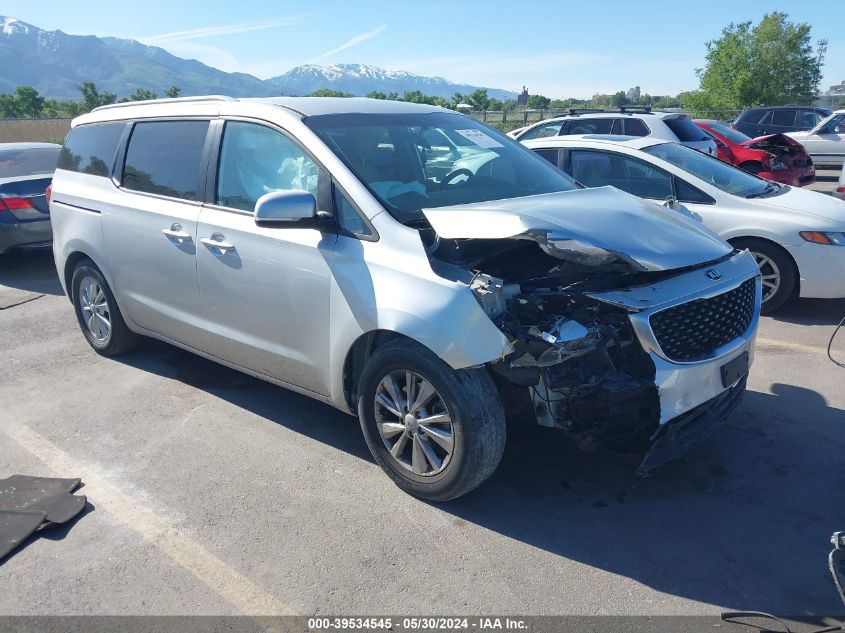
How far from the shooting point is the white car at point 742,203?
6043 mm

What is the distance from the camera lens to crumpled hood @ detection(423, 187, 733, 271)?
3170 mm

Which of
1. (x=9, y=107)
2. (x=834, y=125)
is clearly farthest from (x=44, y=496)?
(x=9, y=107)

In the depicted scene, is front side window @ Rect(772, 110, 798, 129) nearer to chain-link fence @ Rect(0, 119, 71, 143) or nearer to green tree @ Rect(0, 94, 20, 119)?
chain-link fence @ Rect(0, 119, 71, 143)

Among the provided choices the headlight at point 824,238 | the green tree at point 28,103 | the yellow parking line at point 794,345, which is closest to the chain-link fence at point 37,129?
the headlight at point 824,238

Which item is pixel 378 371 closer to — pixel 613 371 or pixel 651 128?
pixel 613 371

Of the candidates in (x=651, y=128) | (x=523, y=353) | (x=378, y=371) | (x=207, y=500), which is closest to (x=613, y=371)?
(x=523, y=353)

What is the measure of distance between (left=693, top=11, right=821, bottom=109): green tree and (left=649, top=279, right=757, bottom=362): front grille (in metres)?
41.1

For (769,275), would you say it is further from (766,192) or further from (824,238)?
(766,192)

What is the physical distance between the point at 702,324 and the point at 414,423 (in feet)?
4.86

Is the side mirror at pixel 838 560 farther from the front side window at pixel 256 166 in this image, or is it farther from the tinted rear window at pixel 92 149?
the tinted rear window at pixel 92 149

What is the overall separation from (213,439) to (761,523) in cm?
309

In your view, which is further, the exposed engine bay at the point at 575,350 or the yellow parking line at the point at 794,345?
the yellow parking line at the point at 794,345

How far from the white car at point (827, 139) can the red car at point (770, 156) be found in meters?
5.07

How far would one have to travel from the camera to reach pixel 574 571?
296 cm
